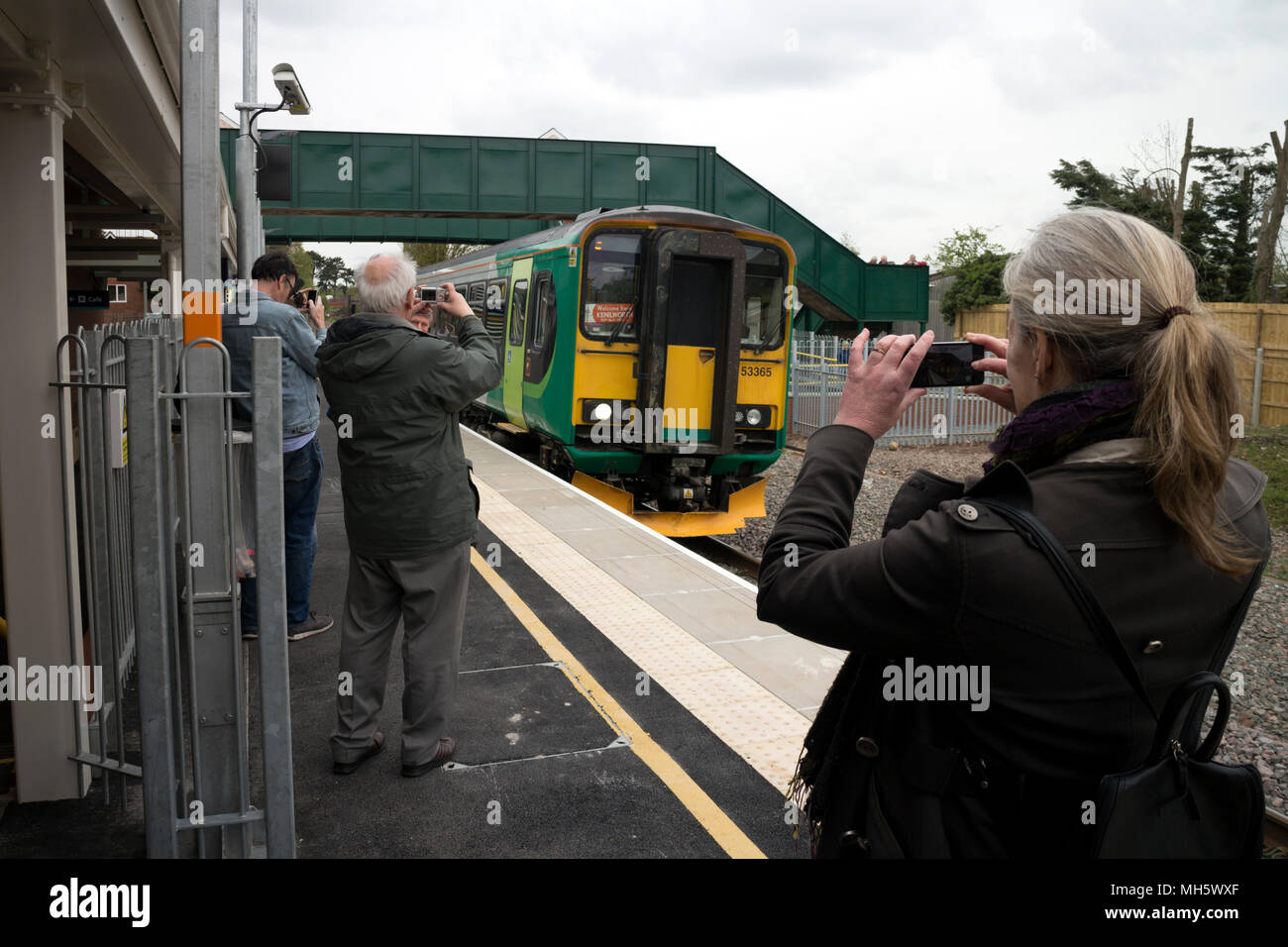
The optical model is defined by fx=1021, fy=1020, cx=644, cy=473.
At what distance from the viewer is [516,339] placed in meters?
13.3

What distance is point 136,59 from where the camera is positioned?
4.59 metres

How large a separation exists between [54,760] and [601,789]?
2.11 metres

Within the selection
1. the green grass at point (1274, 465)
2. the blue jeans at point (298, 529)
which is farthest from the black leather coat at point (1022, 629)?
the green grass at point (1274, 465)

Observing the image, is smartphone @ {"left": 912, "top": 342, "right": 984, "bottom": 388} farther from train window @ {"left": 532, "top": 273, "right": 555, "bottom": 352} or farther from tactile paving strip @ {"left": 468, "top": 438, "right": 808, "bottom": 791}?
train window @ {"left": 532, "top": 273, "right": 555, "bottom": 352}

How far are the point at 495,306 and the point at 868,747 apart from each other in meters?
13.6

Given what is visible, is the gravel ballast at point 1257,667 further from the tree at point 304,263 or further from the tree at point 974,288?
the tree at point 304,263

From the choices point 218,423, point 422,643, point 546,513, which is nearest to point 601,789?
point 422,643

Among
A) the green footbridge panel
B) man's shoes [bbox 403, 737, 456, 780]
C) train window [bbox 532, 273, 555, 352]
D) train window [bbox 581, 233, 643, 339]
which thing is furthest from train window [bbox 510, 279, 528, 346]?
the green footbridge panel

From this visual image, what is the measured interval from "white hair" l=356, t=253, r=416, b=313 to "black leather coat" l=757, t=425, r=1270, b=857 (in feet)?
9.06

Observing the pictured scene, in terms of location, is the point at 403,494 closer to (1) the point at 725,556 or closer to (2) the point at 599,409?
(2) the point at 599,409

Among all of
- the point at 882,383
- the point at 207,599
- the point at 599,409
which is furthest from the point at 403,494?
the point at 599,409

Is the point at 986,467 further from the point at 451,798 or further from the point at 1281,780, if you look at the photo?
the point at 1281,780

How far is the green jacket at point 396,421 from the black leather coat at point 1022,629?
256 cm

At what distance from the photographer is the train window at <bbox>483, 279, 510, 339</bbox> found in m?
14.3
